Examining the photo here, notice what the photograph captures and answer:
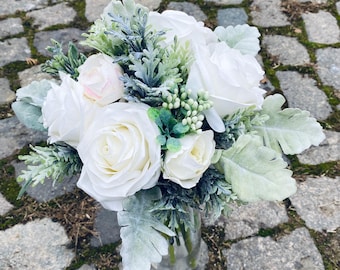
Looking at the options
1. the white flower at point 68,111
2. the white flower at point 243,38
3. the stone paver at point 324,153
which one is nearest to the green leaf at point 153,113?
the white flower at point 68,111

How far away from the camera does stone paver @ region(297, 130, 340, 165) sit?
196cm

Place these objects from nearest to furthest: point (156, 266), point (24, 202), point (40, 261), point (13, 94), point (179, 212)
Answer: point (179, 212), point (156, 266), point (40, 261), point (24, 202), point (13, 94)

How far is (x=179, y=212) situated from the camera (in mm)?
1062

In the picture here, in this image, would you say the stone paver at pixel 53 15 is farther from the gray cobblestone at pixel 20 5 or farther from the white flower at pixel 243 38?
the white flower at pixel 243 38

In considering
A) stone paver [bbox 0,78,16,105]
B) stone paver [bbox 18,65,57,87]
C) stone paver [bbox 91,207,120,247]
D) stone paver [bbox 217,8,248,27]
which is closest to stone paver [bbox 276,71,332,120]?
stone paver [bbox 217,8,248,27]

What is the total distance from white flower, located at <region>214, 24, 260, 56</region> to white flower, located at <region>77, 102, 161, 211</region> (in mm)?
328

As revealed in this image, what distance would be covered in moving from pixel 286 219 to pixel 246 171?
0.88 m

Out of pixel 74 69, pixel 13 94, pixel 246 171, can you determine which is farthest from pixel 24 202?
pixel 246 171

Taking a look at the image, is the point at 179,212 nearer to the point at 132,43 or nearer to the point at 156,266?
the point at 132,43

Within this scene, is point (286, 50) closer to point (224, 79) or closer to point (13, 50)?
point (13, 50)

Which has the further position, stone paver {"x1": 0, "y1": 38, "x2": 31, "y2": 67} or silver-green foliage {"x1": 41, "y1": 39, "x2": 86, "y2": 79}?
stone paver {"x1": 0, "y1": 38, "x2": 31, "y2": 67}

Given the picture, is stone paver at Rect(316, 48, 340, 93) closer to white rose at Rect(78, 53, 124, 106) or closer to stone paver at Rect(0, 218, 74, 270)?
stone paver at Rect(0, 218, 74, 270)

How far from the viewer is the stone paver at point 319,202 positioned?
5.74 feet

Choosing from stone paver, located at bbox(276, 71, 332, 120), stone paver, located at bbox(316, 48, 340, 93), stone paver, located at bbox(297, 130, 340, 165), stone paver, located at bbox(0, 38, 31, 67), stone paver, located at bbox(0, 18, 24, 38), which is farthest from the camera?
stone paver, located at bbox(0, 18, 24, 38)
